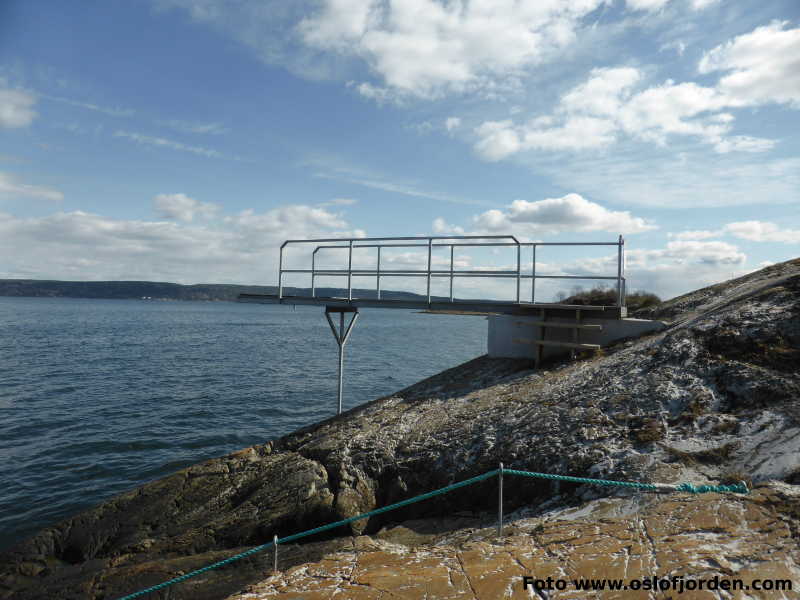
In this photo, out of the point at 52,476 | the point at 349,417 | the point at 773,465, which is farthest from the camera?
the point at 52,476

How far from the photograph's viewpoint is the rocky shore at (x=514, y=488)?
4.74 metres

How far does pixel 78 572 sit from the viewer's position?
838 centimetres

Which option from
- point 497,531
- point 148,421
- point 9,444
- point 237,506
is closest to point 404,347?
point 148,421

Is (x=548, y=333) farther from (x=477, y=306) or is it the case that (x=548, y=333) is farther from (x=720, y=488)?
(x=720, y=488)

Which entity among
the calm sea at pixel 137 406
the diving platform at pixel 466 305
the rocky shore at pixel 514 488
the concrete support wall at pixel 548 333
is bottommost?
the calm sea at pixel 137 406

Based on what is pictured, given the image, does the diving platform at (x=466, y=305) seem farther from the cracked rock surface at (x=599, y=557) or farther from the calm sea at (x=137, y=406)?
the cracked rock surface at (x=599, y=557)

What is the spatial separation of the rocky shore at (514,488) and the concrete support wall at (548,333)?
71 centimetres

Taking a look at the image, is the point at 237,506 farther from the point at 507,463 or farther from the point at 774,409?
the point at 774,409

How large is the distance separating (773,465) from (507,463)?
3.51 m

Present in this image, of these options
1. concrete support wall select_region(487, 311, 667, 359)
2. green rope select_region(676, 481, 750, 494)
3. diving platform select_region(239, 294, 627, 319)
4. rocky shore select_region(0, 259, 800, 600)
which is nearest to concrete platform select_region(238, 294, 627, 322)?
diving platform select_region(239, 294, 627, 319)

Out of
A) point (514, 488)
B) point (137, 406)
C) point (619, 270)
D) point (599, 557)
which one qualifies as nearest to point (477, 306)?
point (619, 270)

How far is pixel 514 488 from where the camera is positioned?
24.1 feet

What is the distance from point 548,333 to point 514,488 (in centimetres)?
605

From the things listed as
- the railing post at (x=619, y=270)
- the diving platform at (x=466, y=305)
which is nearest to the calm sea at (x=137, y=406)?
the diving platform at (x=466, y=305)
